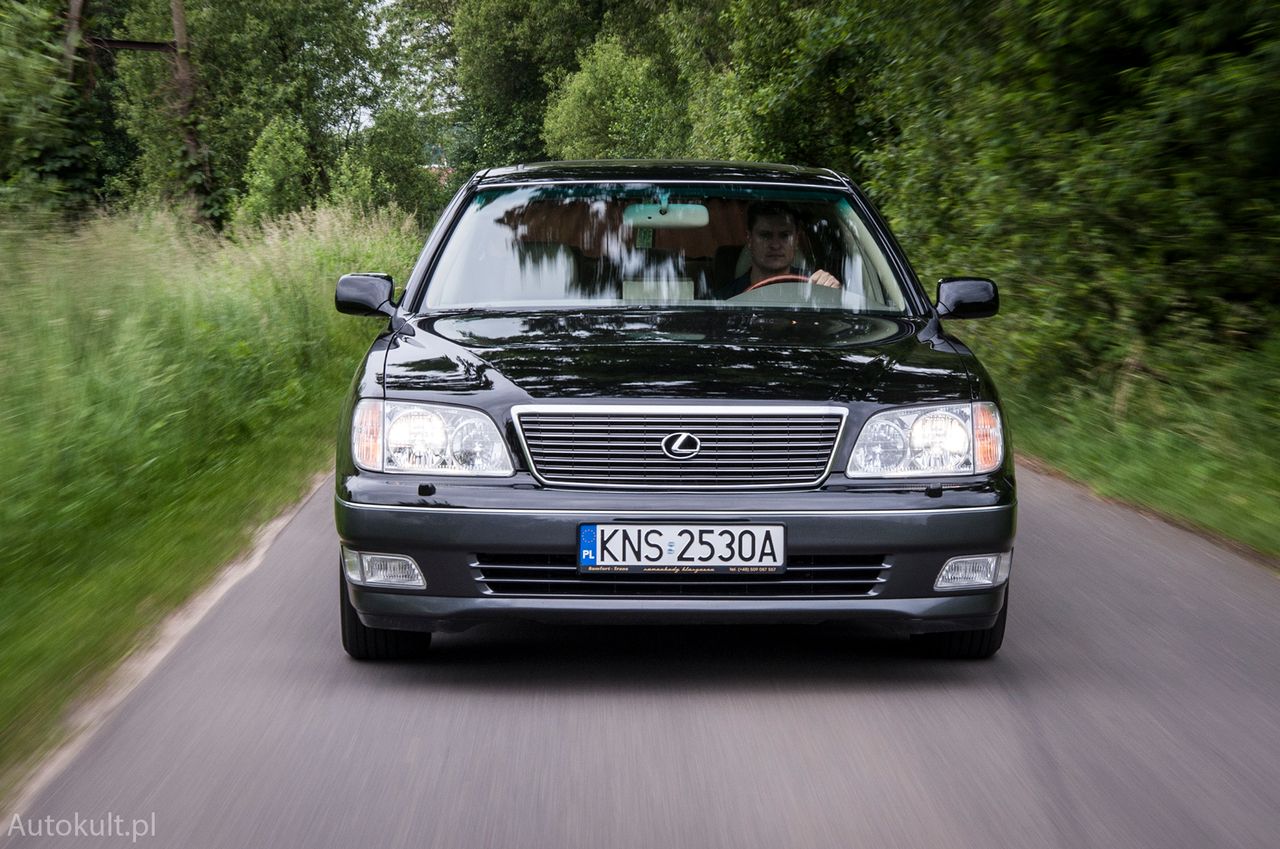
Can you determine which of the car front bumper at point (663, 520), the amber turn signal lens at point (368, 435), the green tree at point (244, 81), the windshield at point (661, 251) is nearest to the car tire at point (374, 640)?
the car front bumper at point (663, 520)

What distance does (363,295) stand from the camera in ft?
18.4

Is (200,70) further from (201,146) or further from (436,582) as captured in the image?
(436,582)

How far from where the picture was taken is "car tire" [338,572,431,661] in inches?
184

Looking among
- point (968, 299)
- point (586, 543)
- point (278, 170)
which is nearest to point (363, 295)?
point (586, 543)

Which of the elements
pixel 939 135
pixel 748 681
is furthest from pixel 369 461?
pixel 939 135

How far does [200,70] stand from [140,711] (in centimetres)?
3811

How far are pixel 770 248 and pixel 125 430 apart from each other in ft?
12.8

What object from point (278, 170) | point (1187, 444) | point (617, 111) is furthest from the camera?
point (617, 111)

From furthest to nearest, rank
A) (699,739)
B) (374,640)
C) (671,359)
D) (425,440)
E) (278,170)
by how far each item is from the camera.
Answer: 1. (278,170)
2. (374,640)
3. (671,359)
4. (425,440)
5. (699,739)

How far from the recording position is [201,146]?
3534 cm

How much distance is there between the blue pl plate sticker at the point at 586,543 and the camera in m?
4.24

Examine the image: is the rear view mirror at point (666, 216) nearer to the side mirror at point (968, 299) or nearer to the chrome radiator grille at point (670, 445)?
the side mirror at point (968, 299)

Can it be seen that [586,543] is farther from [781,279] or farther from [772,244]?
[772,244]

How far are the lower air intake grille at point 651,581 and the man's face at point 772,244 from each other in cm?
165
